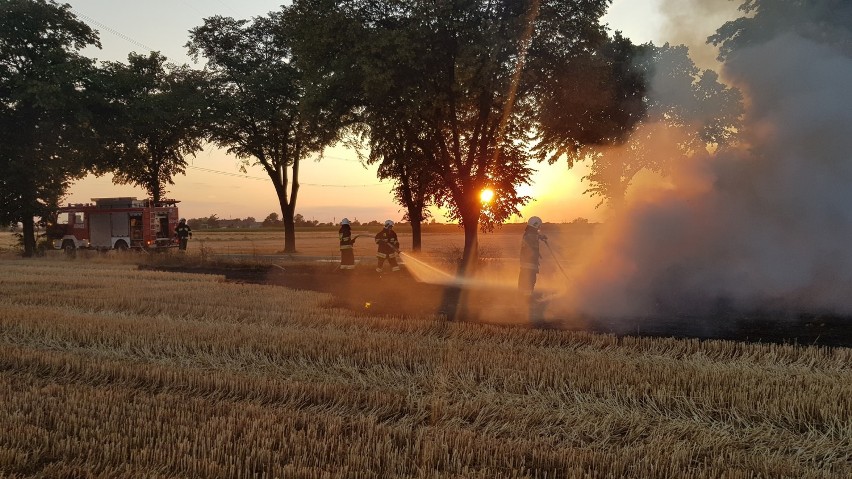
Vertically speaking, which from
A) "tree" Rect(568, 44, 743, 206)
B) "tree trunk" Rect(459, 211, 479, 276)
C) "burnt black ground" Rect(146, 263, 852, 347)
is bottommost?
"burnt black ground" Rect(146, 263, 852, 347)

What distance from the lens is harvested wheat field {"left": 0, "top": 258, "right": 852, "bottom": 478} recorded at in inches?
176

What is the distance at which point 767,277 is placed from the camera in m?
14.5

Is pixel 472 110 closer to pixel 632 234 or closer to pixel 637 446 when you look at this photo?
pixel 632 234

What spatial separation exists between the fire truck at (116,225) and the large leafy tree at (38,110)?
7.64ft

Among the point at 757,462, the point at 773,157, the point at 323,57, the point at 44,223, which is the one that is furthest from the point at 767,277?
the point at 44,223

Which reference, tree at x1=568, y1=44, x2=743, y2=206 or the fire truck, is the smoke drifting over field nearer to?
tree at x1=568, y1=44, x2=743, y2=206

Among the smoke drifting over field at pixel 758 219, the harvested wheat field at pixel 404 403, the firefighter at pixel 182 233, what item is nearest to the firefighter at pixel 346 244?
the smoke drifting over field at pixel 758 219

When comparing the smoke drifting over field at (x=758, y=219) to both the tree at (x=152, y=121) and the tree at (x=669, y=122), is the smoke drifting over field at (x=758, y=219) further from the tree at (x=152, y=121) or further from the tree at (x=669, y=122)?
the tree at (x=152, y=121)

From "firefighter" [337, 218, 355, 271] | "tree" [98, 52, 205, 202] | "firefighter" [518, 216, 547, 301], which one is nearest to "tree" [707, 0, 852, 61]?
"firefighter" [518, 216, 547, 301]

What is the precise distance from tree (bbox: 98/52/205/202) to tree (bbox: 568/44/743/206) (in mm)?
23374

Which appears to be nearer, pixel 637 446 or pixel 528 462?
pixel 528 462

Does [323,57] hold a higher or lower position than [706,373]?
higher

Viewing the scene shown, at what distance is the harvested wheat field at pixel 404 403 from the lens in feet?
14.7

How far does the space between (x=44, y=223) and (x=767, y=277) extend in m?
35.9
